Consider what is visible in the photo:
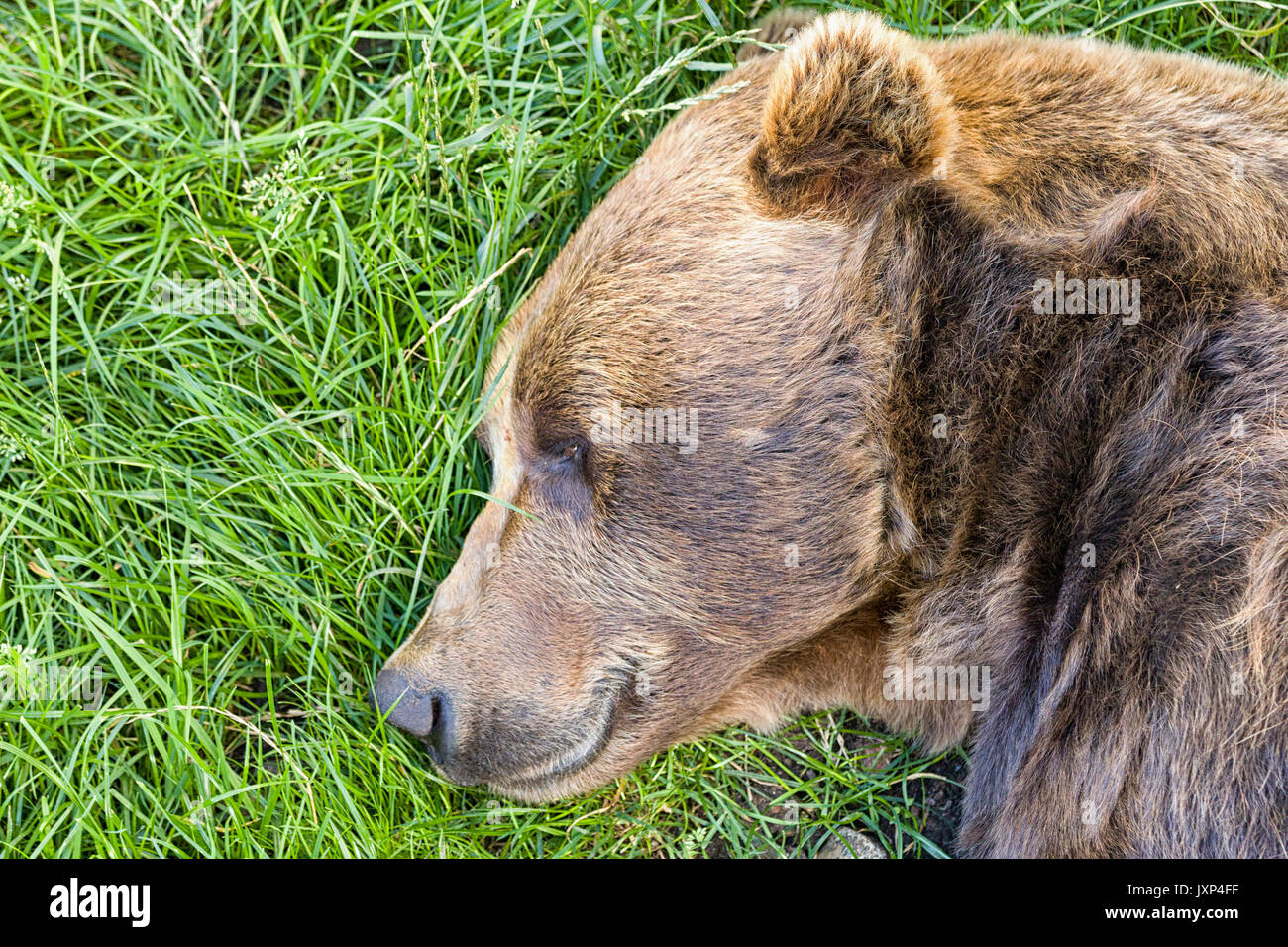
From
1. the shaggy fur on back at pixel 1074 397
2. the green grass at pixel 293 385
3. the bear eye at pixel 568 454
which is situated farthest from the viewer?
A: the green grass at pixel 293 385

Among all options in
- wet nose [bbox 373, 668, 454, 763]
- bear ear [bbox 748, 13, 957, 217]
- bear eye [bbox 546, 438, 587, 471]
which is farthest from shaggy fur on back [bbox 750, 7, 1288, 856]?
wet nose [bbox 373, 668, 454, 763]

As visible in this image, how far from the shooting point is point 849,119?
3389mm

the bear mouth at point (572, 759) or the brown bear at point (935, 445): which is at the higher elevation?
the brown bear at point (935, 445)

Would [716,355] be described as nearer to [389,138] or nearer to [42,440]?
[389,138]

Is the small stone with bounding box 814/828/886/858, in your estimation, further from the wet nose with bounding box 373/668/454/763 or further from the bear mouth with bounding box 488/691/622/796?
the wet nose with bounding box 373/668/454/763

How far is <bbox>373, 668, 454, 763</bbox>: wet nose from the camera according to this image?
373cm

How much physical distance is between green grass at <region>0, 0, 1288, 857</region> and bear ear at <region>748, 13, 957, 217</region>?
0.87 m

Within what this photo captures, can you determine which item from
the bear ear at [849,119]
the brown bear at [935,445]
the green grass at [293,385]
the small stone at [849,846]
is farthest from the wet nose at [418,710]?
the bear ear at [849,119]

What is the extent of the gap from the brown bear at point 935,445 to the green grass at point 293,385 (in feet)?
1.82

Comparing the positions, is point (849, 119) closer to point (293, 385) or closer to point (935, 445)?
point (935, 445)

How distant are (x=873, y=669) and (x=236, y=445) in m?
2.50

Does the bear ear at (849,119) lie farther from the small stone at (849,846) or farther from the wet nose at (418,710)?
the small stone at (849,846)

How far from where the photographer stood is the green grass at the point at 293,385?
4.04 m

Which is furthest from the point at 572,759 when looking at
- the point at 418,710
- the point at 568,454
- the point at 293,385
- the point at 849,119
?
the point at 849,119
